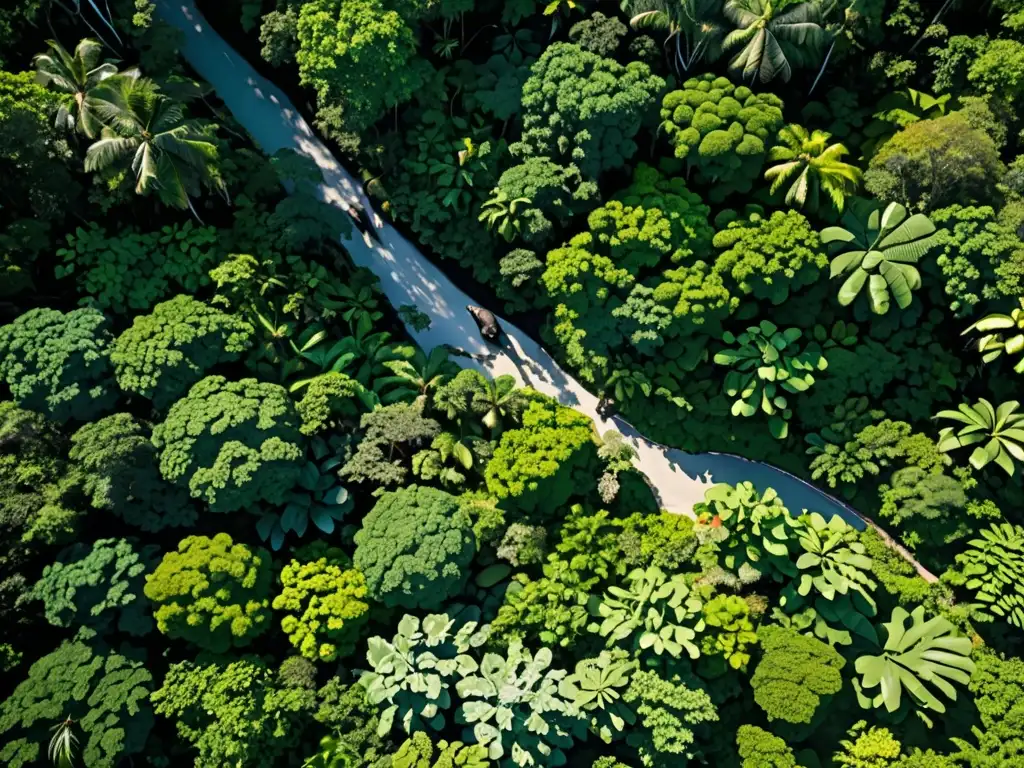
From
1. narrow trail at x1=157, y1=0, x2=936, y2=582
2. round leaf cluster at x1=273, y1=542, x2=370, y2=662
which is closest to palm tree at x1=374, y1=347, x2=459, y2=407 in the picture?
narrow trail at x1=157, y1=0, x2=936, y2=582

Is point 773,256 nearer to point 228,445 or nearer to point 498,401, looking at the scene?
point 498,401

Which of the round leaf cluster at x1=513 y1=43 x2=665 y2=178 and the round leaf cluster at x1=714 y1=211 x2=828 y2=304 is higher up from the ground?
the round leaf cluster at x1=513 y1=43 x2=665 y2=178

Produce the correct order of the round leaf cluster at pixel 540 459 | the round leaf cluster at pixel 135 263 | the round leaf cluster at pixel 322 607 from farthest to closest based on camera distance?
the round leaf cluster at pixel 135 263 → the round leaf cluster at pixel 540 459 → the round leaf cluster at pixel 322 607

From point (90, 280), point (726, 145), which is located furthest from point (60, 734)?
point (726, 145)

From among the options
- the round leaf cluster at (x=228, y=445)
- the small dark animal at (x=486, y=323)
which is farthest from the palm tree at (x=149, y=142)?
the small dark animal at (x=486, y=323)

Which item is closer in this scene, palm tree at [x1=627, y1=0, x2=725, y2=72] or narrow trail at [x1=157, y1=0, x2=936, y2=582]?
palm tree at [x1=627, y1=0, x2=725, y2=72]

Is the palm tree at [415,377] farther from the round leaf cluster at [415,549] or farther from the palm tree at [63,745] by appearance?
the palm tree at [63,745]

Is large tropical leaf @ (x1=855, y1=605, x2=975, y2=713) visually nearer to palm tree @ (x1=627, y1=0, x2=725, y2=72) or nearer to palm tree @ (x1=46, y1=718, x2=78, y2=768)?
palm tree @ (x1=627, y1=0, x2=725, y2=72)
